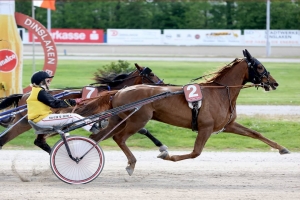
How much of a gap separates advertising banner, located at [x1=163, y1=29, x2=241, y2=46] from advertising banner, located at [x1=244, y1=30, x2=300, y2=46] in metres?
1.44

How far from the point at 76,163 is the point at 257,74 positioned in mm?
2697

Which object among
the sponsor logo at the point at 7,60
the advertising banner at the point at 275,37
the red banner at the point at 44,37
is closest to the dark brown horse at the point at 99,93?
the sponsor logo at the point at 7,60

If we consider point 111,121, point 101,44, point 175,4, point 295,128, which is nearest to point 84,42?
point 101,44

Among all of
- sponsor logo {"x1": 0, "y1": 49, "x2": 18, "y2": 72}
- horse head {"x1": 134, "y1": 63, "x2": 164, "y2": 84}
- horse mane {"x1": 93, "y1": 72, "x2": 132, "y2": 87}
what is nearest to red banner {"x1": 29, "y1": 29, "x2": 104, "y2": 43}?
sponsor logo {"x1": 0, "y1": 49, "x2": 18, "y2": 72}

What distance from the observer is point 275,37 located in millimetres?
42844

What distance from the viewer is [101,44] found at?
1805 inches

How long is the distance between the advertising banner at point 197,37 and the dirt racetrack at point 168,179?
34515mm

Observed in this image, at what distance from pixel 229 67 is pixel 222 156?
181cm

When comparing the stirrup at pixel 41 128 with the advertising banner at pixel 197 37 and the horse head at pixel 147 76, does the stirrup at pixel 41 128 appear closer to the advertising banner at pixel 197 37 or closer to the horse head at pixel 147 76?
the horse head at pixel 147 76

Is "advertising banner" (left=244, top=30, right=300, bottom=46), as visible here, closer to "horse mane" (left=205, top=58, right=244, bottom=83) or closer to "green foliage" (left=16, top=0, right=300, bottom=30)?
"green foliage" (left=16, top=0, right=300, bottom=30)

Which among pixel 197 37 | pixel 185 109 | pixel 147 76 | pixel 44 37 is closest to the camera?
pixel 185 109

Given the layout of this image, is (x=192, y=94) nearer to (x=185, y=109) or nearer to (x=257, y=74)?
(x=185, y=109)

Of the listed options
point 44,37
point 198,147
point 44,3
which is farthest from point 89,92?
point 44,3

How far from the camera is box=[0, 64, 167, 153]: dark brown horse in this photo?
28.6 feet
